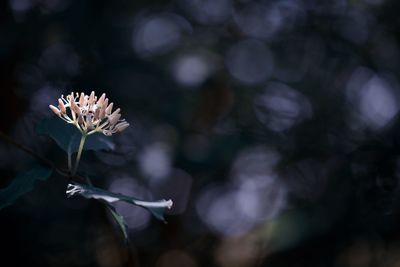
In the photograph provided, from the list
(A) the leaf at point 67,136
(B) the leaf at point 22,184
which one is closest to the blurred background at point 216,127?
(A) the leaf at point 67,136

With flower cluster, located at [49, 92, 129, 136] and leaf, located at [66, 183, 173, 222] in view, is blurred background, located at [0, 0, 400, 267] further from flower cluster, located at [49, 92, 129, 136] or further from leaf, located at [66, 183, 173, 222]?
leaf, located at [66, 183, 173, 222]

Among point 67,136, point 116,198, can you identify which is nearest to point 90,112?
point 67,136

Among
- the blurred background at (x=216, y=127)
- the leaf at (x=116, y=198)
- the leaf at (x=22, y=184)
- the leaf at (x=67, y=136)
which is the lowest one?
the blurred background at (x=216, y=127)

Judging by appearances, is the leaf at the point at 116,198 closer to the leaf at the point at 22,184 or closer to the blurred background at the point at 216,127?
the leaf at the point at 22,184

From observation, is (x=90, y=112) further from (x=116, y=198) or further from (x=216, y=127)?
(x=216, y=127)

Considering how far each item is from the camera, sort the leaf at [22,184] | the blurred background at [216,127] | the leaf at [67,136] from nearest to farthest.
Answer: the leaf at [22,184]
the leaf at [67,136]
the blurred background at [216,127]

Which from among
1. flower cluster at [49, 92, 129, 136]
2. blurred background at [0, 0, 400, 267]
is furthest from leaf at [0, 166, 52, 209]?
blurred background at [0, 0, 400, 267]

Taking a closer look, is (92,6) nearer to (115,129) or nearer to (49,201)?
(49,201)

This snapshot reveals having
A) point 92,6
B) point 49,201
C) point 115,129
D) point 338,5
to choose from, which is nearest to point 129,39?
point 92,6
